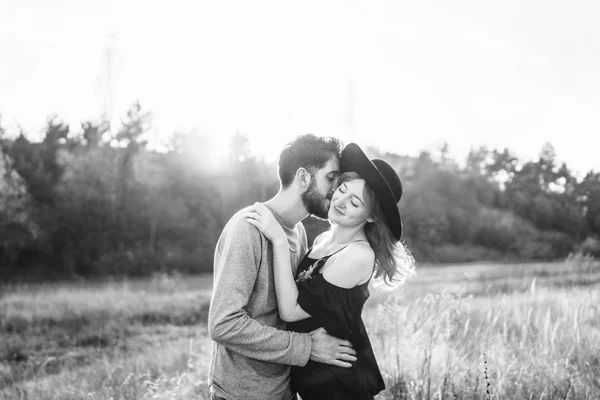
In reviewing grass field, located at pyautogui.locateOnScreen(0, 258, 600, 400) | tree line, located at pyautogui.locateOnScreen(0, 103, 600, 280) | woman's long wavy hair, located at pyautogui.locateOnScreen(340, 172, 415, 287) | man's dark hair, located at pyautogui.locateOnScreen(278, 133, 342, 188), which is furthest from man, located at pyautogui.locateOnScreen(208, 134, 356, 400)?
tree line, located at pyautogui.locateOnScreen(0, 103, 600, 280)

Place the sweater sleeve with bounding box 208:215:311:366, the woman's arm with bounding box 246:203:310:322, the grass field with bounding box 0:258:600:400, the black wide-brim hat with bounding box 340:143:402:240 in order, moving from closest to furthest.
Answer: the sweater sleeve with bounding box 208:215:311:366 → the woman's arm with bounding box 246:203:310:322 → the black wide-brim hat with bounding box 340:143:402:240 → the grass field with bounding box 0:258:600:400

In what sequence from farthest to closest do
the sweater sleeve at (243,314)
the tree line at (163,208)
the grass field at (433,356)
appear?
1. the tree line at (163,208)
2. the grass field at (433,356)
3. the sweater sleeve at (243,314)

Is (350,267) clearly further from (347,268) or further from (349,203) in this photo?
(349,203)

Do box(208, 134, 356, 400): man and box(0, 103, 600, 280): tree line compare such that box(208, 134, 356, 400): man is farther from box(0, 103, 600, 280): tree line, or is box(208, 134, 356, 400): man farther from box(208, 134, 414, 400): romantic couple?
box(0, 103, 600, 280): tree line

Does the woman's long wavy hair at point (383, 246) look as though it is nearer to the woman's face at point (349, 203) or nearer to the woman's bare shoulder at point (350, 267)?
the woman's face at point (349, 203)

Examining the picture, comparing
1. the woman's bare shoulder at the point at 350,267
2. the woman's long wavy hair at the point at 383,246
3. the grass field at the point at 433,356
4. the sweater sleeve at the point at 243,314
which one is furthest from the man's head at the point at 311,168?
the grass field at the point at 433,356

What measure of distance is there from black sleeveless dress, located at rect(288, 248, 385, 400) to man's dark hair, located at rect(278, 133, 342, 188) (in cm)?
63

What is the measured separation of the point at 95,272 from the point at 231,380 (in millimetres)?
26995

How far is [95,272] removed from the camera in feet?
90.2

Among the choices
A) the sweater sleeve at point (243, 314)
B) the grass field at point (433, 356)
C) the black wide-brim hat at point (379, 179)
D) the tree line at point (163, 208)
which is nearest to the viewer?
the sweater sleeve at point (243, 314)

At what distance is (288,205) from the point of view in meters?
3.15

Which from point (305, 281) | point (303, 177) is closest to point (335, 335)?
point (305, 281)

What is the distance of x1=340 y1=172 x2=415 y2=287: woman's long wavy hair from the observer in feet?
10.4

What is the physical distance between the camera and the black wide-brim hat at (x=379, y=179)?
308 cm
